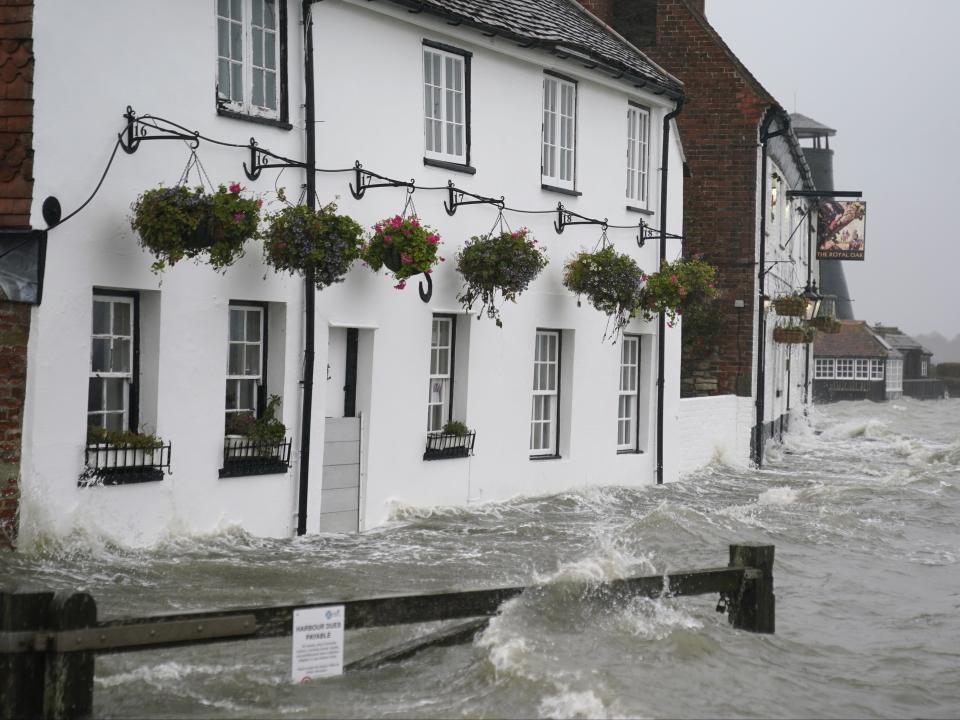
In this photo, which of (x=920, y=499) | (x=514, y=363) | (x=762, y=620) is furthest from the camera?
(x=920, y=499)

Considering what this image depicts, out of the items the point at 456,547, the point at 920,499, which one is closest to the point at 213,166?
the point at 456,547

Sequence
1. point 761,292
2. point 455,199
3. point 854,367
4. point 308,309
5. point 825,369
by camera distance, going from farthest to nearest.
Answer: point 825,369 < point 854,367 < point 761,292 < point 455,199 < point 308,309

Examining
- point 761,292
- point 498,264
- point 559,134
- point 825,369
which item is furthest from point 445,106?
point 825,369

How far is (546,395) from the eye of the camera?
18531 mm

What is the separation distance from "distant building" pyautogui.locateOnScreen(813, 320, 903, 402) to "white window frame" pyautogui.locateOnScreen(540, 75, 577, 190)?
51.7 metres

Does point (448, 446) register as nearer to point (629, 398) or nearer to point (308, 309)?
point (308, 309)

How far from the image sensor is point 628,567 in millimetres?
12461

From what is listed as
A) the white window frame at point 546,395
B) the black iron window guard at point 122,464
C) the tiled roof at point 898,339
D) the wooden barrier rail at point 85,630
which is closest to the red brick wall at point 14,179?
the black iron window guard at point 122,464

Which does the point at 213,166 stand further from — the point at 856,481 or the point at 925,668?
the point at 856,481

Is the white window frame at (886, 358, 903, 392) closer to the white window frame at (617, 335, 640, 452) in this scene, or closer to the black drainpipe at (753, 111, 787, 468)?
the black drainpipe at (753, 111, 787, 468)

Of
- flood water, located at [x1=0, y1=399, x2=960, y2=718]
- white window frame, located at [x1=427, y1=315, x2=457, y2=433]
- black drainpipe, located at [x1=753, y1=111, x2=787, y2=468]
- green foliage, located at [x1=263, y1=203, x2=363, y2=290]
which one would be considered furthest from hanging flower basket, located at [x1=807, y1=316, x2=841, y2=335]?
green foliage, located at [x1=263, y1=203, x2=363, y2=290]

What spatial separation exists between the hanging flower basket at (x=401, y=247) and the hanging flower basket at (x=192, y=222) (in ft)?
7.05

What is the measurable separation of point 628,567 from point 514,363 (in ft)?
17.4

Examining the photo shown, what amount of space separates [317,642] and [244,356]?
595 cm
